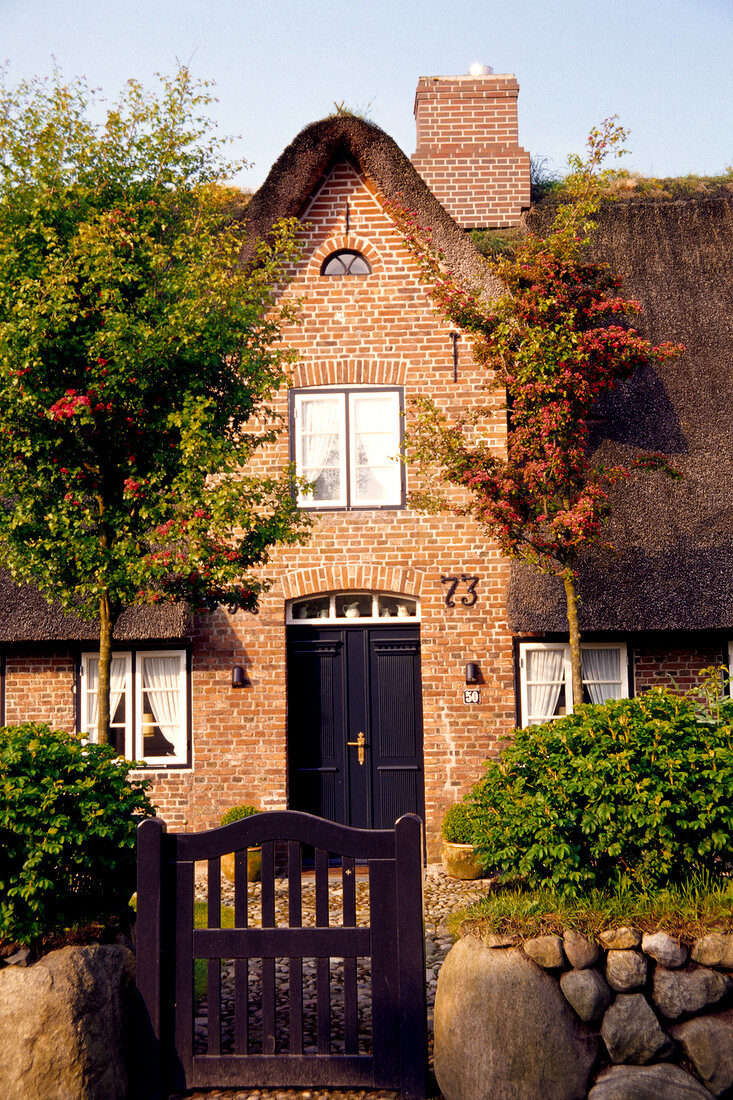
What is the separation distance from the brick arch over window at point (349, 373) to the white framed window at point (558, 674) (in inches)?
122

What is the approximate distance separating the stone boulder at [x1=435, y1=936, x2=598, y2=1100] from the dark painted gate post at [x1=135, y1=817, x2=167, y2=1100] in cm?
126

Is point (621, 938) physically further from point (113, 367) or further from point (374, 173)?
point (374, 173)

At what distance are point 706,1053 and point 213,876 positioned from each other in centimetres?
225

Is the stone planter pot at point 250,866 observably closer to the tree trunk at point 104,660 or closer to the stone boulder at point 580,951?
the tree trunk at point 104,660

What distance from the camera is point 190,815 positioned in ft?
32.3

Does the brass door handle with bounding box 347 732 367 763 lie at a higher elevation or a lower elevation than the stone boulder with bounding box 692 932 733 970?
higher

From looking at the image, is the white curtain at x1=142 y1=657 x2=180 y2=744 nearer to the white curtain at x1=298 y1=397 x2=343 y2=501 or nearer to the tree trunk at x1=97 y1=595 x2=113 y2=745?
the white curtain at x1=298 y1=397 x2=343 y2=501

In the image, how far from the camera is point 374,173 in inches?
404

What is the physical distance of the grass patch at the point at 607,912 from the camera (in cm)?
431

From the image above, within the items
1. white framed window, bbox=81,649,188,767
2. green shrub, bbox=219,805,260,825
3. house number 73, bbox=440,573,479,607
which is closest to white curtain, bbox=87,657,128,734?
white framed window, bbox=81,649,188,767

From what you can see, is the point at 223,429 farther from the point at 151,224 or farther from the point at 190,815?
the point at 190,815

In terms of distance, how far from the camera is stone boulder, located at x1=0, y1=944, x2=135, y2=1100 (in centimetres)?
405

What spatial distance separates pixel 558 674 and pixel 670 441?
2.66 metres

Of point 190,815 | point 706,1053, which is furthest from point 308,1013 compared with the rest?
point 190,815
